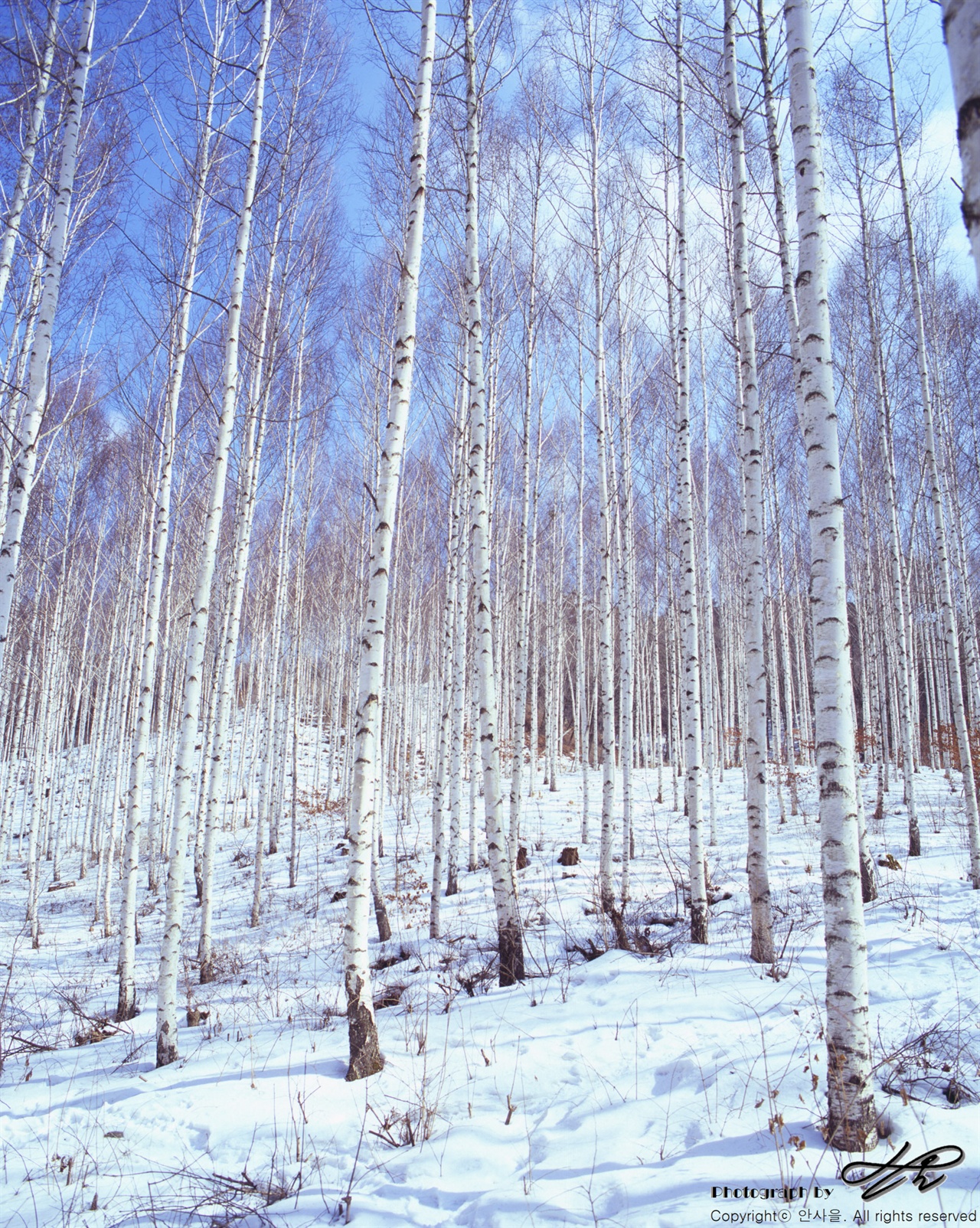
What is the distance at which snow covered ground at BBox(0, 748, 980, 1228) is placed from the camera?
257cm

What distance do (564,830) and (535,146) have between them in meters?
11.7

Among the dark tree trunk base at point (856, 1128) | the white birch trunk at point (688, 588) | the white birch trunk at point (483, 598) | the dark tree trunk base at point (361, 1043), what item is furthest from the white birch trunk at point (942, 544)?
the dark tree trunk base at point (361, 1043)

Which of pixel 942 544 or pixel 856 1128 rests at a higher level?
pixel 942 544

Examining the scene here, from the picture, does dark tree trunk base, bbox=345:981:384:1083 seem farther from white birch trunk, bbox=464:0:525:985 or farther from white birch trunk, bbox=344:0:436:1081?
white birch trunk, bbox=464:0:525:985

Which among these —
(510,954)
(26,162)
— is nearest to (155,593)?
(26,162)

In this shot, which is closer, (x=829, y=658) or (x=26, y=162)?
(x=829, y=658)

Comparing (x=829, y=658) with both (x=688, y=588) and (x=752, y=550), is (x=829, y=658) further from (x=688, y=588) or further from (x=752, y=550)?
(x=688, y=588)

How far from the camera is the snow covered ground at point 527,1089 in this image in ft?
8.44

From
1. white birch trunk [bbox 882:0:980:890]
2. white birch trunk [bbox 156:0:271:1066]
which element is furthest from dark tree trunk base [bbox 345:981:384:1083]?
white birch trunk [bbox 882:0:980:890]

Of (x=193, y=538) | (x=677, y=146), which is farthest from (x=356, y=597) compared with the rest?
(x=677, y=146)

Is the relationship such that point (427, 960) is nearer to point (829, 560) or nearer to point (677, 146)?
point (829, 560)

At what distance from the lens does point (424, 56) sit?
471 cm

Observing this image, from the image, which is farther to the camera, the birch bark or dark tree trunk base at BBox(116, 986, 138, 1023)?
dark tree trunk base at BBox(116, 986, 138, 1023)

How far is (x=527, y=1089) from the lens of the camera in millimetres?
3459
